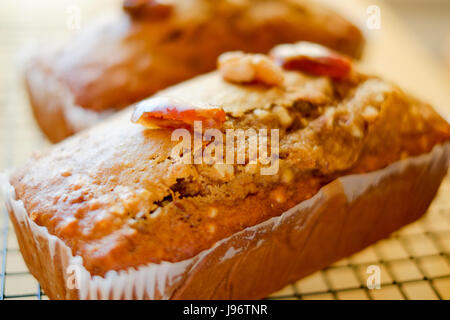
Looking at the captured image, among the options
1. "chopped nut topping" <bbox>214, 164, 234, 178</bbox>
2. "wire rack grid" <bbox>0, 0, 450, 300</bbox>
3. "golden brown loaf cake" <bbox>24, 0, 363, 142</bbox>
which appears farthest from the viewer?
"golden brown loaf cake" <bbox>24, 0, 363, 142</bbox>

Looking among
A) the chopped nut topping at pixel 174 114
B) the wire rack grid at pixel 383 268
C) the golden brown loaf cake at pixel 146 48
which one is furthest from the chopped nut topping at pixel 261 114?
the golden brown loaf cake at pixel 146 48

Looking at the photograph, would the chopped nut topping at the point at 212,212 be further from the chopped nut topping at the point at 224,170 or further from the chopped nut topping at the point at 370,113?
the chopped nut topping at the point at 370,113

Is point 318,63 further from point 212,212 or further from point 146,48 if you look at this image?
point 146,48

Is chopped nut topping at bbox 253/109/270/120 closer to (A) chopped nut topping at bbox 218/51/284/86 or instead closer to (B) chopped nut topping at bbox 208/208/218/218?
(A) chopped nut topping at bbox 218/51/284/86

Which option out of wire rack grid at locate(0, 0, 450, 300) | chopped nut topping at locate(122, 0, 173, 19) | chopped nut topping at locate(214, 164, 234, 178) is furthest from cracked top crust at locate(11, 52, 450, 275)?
chopped nut topping at locate(122, 0, 173, 19)
